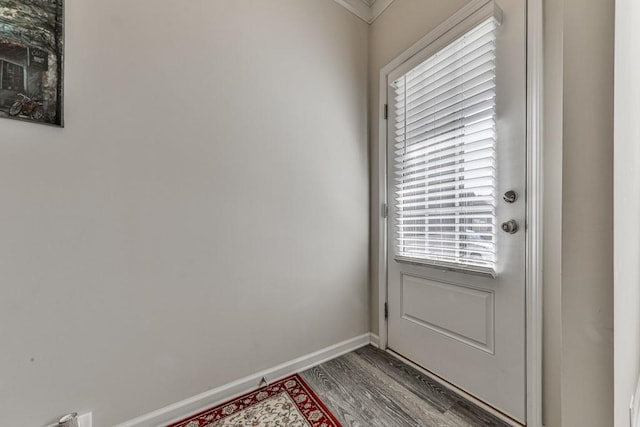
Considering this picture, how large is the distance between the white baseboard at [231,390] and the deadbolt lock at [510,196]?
1.41m

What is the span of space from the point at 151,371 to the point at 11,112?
1.22m

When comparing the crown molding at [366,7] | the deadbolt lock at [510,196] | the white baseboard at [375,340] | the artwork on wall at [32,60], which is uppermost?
the crown molding at [366,7]

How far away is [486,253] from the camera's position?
54.1 inches

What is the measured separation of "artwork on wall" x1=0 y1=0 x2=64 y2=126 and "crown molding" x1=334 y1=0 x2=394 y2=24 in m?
1.69

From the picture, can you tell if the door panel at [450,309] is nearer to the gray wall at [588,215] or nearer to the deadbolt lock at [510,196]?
the deadbolt lock at [510,196]

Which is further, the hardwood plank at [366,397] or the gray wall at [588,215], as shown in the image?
the hardwood plank at [366,397]

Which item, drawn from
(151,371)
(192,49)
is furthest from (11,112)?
(151,371)

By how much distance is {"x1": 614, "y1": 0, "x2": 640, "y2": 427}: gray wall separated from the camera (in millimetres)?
464

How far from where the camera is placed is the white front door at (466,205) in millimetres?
1276

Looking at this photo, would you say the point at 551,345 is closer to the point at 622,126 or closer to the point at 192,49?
the point at 622,126

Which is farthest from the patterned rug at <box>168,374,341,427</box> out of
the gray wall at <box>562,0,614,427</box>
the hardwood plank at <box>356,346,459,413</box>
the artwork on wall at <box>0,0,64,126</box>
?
the artwork on wall at <box>0,0,64,126</box>

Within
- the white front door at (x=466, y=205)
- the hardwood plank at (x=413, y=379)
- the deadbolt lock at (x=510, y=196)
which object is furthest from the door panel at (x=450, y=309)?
the deadbolt lock at (x=510, y=196)

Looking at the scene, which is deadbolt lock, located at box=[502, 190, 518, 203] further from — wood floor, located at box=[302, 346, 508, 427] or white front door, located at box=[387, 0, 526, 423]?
wood floor, located at box=[302, 346, 508, 427]

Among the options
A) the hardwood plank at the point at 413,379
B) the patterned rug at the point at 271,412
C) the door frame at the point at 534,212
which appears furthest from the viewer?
the hardwood plank at the point at 413,379
